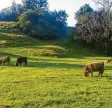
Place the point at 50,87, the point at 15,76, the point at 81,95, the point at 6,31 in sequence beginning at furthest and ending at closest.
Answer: the point at 6,31
the point at 15,76
the point at 50,87
the point at 81,95

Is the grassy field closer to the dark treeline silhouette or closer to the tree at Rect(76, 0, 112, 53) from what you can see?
the tree at Rect(76, 0, 112, 53)

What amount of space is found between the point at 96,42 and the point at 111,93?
65.5 m

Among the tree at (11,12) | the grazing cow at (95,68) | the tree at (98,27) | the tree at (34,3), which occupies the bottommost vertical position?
the grazing cow at (95,68)

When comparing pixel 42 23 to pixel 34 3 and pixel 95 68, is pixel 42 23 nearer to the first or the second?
pixel 34 3

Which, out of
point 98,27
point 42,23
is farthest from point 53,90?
point 42,23

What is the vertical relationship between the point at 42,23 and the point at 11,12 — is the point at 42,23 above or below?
below

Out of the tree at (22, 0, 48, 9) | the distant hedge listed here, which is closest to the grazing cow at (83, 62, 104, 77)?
the distant hedge

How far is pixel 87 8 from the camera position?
383 feet

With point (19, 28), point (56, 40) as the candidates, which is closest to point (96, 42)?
point (56, 40)

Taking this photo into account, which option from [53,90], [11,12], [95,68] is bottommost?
[53,90]

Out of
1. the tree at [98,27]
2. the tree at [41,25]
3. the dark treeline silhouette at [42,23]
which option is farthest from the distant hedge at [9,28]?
the tree at [98,27]

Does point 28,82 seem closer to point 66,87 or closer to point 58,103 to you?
point 66,87

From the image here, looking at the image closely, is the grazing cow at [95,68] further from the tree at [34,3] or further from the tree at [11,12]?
the tree at [34,3]

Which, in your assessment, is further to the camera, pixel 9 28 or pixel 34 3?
pixel 34 3
